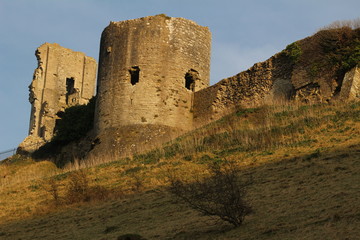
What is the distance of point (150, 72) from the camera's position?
2405 centimetres

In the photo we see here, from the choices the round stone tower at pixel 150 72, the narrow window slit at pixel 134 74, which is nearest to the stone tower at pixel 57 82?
the round stone tower at pixel 150 72

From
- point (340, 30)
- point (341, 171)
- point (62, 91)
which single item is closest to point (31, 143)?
point (62, 91)

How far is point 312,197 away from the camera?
393 inches

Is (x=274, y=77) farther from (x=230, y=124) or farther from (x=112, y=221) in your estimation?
(x=112, y=221)

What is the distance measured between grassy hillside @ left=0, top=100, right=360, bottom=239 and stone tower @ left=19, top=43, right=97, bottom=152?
22449mm

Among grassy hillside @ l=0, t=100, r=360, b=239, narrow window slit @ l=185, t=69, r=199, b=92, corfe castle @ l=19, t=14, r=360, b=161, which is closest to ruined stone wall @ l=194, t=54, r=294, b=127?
corfe castle @ l=19, t=14, r=360, b=161

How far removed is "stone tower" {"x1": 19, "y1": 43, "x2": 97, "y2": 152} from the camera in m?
42.6

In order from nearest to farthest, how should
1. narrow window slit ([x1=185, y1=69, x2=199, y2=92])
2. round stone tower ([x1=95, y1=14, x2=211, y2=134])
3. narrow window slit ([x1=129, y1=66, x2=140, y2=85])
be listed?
round stone tower ([x1=95, y1=14, x2=211, y2=134]), narrow window slit ([x1=129, y1=66, x2=140, y2=85]), narrow window slit ([x1=185, y1=69, x2=199, y2=92])

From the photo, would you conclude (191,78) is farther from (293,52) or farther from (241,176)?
(241,176)

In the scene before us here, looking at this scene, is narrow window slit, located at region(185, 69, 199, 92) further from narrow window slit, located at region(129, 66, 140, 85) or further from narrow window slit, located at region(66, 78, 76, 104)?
narrow window slit, located at region(66, 78, 76, 104)

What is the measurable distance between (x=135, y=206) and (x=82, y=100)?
33236mm

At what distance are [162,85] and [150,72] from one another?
2.30 feet

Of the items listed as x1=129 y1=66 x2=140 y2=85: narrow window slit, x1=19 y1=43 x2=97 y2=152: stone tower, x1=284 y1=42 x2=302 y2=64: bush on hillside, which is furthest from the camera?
x1=19 y1=43 x2=97 y2=152: stone tower

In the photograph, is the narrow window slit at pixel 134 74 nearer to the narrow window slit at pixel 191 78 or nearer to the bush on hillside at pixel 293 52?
the narrow window slit at pixel 191 78
